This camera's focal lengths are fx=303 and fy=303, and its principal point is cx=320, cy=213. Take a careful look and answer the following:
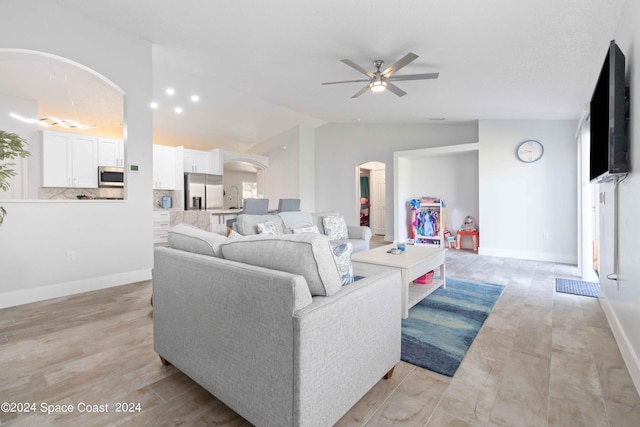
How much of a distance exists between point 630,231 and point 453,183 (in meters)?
4.88

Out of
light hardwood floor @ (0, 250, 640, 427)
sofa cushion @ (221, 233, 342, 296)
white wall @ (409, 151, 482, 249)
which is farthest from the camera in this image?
white wall @ (409, 151, 482, 249)

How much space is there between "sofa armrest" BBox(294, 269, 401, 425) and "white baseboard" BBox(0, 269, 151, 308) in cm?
345

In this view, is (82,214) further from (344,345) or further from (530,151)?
(530,151)

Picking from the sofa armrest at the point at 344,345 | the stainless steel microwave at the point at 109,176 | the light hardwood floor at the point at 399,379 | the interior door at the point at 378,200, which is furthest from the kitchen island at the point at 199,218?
the sofa armrest at the point at 344,345

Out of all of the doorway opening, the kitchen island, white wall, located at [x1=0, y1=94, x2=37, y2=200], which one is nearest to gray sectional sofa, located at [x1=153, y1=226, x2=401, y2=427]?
white wall, located at [x1=0, y1=94, x2=37, y2=200]

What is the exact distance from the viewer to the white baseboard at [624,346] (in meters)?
1.74

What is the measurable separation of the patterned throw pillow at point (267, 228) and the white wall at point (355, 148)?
441 cm

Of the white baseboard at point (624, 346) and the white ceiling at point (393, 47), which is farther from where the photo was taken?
the white ceiling at point (393, 47)

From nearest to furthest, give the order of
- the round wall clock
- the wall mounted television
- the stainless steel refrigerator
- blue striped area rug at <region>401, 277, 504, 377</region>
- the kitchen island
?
the wall mounted television, blue striped area rug at <region>401, 277, 504, 377</region>, the round wall clock, the kitchen island, the stainless steel refrigerator

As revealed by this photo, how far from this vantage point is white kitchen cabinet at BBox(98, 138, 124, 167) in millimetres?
5648

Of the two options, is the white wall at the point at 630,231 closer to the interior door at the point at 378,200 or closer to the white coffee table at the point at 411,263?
the white coffee table at the point at 411,263

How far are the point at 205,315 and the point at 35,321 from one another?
7.25 feet

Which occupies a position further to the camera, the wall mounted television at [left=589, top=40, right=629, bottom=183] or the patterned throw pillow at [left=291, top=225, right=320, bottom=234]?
the patterned throw pillow at [left=291, top=225, right=320, bottom=234]

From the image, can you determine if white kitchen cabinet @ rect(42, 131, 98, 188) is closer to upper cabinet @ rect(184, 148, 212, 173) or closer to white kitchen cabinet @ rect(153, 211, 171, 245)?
white kitchen cabinet @ rect(153, 211, 171, 245)
